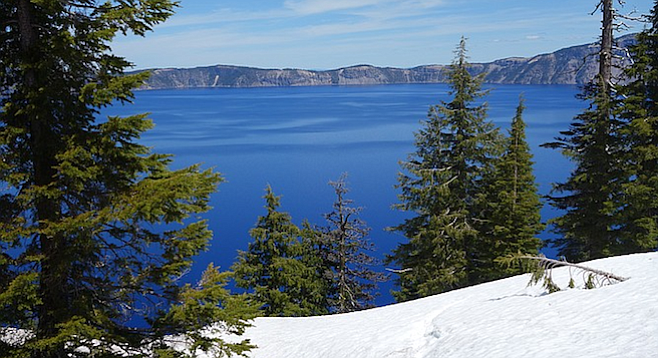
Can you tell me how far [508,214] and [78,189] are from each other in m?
17.8

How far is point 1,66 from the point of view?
6629 mm

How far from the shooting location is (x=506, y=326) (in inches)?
323

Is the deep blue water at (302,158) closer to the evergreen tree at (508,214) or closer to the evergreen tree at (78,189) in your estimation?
the evergreen tree at (508,214)

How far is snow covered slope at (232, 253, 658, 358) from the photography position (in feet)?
22.0

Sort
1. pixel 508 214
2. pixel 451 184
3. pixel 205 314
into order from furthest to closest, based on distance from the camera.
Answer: pixel 451 184 < pixel 508 214 < pixel 205 314

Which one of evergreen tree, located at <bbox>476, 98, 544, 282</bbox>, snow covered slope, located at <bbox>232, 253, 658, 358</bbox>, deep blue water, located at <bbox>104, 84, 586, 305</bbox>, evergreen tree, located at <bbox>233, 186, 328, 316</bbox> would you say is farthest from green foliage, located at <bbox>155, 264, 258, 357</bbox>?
deep blue water, located at <bbox>104, 84, 586, 305</bbox>

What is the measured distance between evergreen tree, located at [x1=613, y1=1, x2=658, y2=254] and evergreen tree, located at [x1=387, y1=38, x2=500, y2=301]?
5141mm

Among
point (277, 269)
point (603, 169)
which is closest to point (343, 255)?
point (277, 269)

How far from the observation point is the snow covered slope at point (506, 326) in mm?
6699

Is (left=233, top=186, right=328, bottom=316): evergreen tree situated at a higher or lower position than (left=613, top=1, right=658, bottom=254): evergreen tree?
lower

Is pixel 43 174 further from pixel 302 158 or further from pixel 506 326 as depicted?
pixel 302 158

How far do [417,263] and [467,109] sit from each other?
7.11 m

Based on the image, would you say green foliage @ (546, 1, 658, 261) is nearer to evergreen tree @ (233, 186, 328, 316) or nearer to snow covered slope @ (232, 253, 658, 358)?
snow covered slope @ (232, 253, 658, 358)

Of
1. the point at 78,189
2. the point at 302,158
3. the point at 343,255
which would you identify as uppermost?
the point at 78,189
